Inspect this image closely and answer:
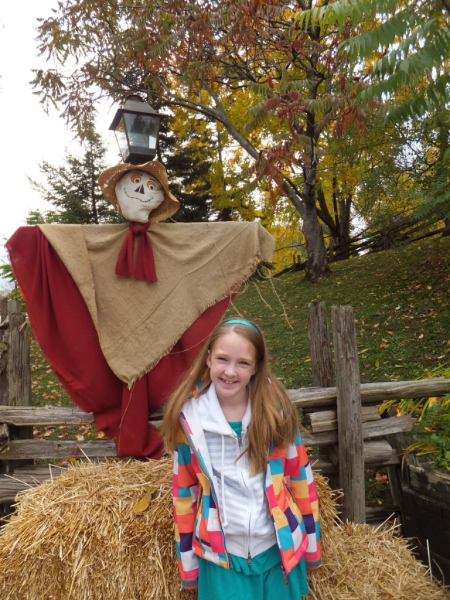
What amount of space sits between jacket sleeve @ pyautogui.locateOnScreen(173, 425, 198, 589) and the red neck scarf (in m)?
1.14

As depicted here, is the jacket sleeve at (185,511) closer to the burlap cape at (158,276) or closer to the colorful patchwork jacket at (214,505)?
the colorful patchwork jacket at (214,505)

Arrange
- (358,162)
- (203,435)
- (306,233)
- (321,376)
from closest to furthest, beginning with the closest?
(203,435) → (321,376) → (358,162) → (306,233)

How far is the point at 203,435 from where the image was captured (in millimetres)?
1873

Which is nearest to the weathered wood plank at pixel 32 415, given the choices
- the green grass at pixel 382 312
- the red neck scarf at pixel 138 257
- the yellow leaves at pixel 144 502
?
the yellow leaves at pixel 144 502

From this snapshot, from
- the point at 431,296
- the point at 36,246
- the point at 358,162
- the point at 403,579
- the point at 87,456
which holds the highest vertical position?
the point at 358,162

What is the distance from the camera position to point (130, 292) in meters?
2.72

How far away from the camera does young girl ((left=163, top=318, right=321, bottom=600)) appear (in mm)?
1812

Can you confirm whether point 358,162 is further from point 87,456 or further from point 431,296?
point 87,456

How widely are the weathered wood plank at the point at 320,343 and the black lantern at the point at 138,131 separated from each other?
1629 millimetres

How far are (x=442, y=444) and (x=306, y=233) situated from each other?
27.1ft

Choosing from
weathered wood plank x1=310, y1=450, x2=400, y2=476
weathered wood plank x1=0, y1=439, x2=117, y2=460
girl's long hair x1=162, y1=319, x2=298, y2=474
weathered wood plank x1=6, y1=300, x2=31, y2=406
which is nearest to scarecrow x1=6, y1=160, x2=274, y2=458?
weathered wood plank x1=0, y1=439, x2=117, y2=460

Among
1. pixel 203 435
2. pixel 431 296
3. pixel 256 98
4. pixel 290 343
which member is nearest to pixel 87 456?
pixel 203 435

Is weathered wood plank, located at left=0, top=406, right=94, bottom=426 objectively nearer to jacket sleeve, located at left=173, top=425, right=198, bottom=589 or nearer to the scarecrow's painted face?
jacket sleeve, located at left=173, top=425, right=198, bottom=589

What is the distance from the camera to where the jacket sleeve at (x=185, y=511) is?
191 centimetres
